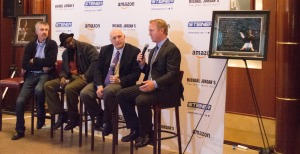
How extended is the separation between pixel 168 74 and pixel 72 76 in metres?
1.43

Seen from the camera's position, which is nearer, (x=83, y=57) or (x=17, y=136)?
(x=83, y=57)

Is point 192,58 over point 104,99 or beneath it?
over

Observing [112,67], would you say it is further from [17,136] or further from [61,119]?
[17,136]

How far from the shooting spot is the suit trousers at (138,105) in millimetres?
3703

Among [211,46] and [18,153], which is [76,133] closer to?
[18,153]

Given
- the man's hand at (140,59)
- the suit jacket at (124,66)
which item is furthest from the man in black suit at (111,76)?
the man's hand at (140,59)

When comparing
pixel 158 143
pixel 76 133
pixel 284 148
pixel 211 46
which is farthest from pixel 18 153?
pixel 284 148

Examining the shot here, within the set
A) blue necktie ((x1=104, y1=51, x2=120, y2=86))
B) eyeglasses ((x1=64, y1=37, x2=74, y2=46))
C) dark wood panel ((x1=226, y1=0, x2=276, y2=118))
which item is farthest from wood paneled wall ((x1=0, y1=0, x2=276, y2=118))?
eyeglasses ((x1=64, y1=37, x2=74, y2=46))

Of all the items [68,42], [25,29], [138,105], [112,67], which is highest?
[25,29]

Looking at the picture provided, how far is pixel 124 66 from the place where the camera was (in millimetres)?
4195

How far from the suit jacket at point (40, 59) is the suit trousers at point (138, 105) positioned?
130 cm

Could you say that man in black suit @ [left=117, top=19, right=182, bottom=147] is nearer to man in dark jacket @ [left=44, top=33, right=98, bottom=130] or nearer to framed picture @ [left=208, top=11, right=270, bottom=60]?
framed picture @ [left=208, top=11, right=270, bottom=60]

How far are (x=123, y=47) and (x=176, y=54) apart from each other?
0.75 m

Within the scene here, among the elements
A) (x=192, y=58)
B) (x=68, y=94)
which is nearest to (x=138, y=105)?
(x=192, y=58)
